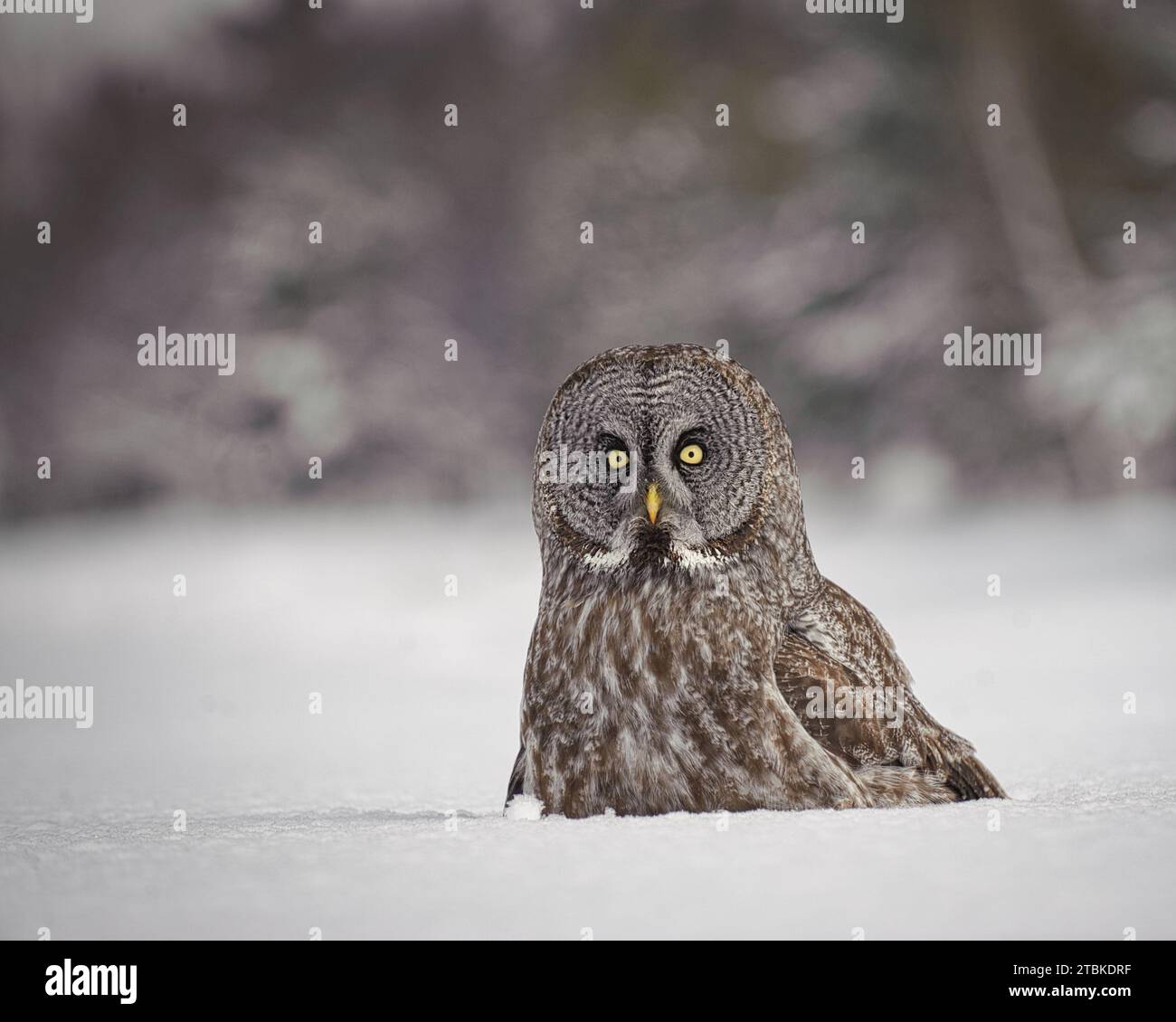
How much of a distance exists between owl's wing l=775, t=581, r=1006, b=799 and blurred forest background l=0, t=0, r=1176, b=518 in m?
6.95

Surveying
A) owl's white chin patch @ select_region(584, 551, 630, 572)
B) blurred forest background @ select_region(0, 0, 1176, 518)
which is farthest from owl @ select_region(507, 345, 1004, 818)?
blurred forest background @ select_region(0, 0, 1176, 518)

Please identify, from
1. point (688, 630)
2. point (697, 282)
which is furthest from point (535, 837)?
point (697, 282)

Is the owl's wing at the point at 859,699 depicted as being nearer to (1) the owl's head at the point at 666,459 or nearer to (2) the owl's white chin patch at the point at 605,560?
(1) the owl's head at the point at 666,459

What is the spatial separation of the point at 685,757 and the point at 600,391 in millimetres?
674

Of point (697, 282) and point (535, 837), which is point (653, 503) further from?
point (697, 282)

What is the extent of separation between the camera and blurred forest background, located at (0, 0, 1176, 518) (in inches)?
389

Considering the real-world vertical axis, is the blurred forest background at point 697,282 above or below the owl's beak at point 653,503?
above

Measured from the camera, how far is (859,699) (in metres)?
2.39

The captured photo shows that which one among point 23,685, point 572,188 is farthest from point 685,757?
point 572,188

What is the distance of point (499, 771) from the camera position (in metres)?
3.55

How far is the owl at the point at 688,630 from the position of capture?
2.22 m

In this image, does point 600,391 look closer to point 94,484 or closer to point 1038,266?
point 1038,266

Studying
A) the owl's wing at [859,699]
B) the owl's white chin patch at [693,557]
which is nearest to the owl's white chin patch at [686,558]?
the owl's white chin patch at [693,557]

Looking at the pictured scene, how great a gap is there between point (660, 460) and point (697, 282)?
10125mm
